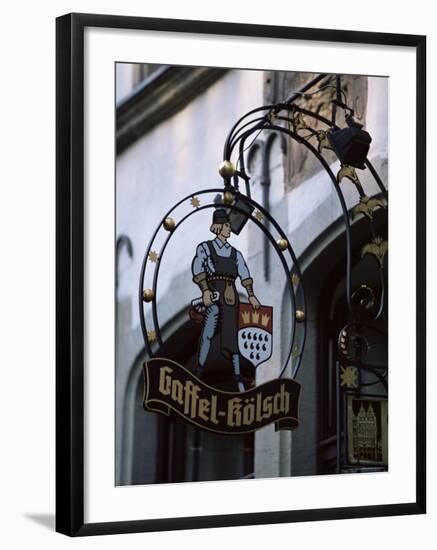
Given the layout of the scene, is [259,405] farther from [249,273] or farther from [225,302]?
[249,273]

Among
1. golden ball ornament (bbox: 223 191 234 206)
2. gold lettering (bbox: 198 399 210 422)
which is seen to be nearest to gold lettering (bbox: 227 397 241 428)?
gold lettering (bbox: 198 399 210 422)

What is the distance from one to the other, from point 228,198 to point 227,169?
5.4 inches

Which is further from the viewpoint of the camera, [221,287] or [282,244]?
[282,244]

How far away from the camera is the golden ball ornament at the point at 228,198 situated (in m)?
8.07

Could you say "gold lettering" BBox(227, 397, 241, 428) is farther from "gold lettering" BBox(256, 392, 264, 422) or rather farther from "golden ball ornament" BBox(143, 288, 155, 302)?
"golden ball ornament" BBox(143, 288, 155, 302)

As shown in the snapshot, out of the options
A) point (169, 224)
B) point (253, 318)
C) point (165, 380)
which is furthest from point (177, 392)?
point (169, 224)

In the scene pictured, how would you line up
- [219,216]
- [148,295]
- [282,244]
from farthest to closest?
1. [282,244]
2. [219,216]
3. [148,295]

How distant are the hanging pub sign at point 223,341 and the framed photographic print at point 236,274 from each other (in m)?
0.01

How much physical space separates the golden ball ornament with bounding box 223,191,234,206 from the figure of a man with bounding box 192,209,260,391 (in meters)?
0.05

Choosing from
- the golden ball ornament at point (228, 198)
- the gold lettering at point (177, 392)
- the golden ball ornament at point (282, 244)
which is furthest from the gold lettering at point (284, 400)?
the golden ball ornament at point (228, 198)

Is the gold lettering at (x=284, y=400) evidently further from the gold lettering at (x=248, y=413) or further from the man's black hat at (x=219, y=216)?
the man's black hat at (x=219, y=216)

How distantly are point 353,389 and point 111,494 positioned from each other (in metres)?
1.39

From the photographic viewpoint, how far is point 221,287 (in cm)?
806

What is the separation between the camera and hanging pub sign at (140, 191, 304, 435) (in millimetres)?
7863
